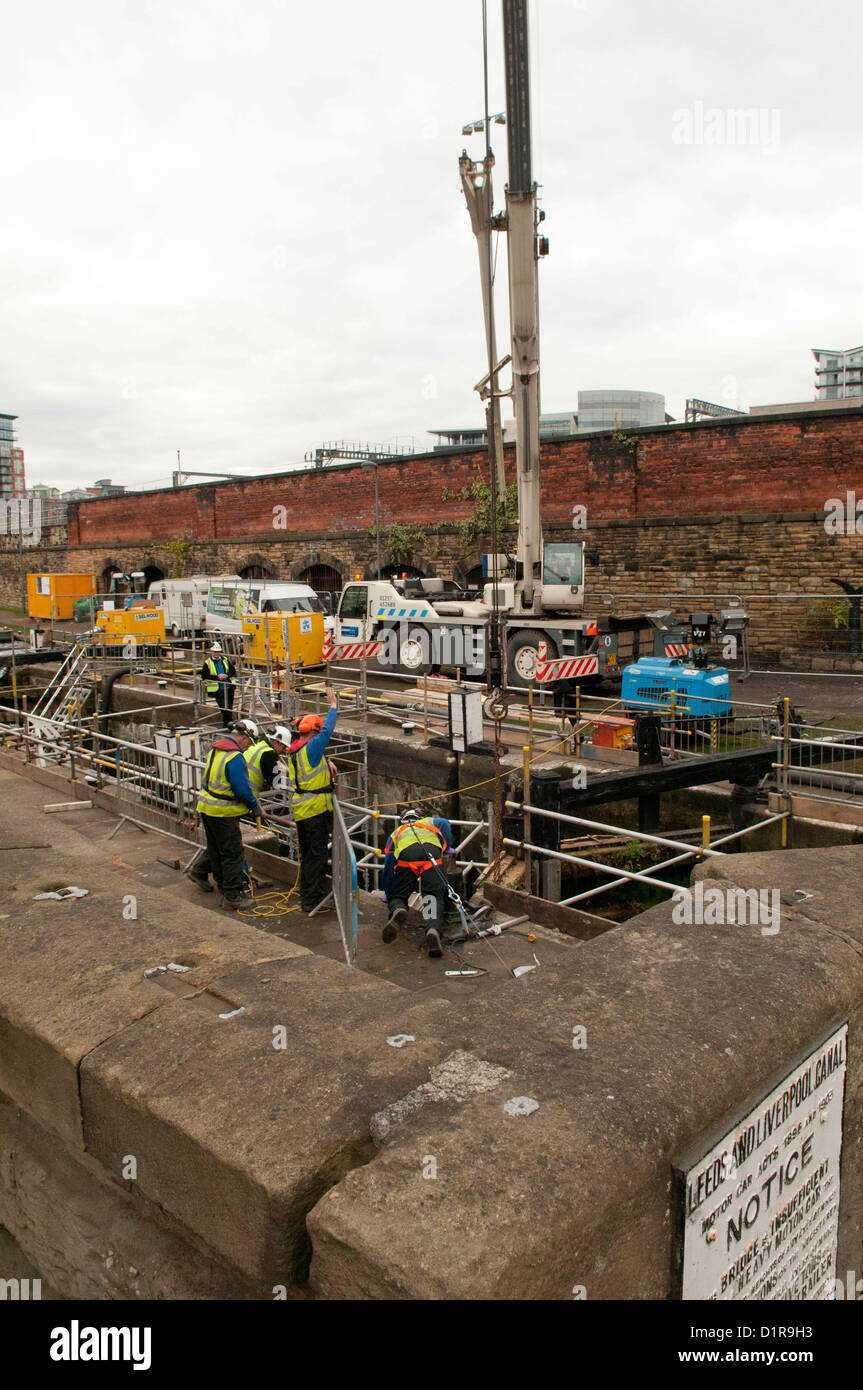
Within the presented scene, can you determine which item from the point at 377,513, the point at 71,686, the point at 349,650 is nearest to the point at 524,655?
the point at 349,650

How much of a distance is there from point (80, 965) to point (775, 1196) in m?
2.28

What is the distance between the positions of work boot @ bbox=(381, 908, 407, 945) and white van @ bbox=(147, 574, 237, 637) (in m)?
20.6

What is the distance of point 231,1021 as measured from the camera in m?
2.74

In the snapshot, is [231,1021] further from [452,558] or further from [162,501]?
[162,501]

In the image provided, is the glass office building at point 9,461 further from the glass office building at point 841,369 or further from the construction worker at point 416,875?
the construction worker at point 416,875

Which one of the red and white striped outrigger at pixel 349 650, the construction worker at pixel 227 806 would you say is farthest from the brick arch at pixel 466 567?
the construction worker at pixel 227 806

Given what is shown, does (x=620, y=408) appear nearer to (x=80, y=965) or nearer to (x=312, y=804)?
(x=312, y=804)

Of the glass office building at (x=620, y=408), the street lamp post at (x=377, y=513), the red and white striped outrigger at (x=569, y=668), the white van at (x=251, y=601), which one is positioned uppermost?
the glass office building at (x=620, y=408)

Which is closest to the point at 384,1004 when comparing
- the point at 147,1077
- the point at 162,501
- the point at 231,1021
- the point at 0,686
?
the point at 231,1021

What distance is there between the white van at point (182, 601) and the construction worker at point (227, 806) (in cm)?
1941

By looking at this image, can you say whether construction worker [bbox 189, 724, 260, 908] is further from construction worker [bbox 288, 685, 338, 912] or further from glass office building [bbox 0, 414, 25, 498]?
glass office building [bbox 0, 414, 25, 498]

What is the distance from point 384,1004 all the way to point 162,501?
38.5m

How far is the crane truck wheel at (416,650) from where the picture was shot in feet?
62.2

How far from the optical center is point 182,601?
27.7 m
